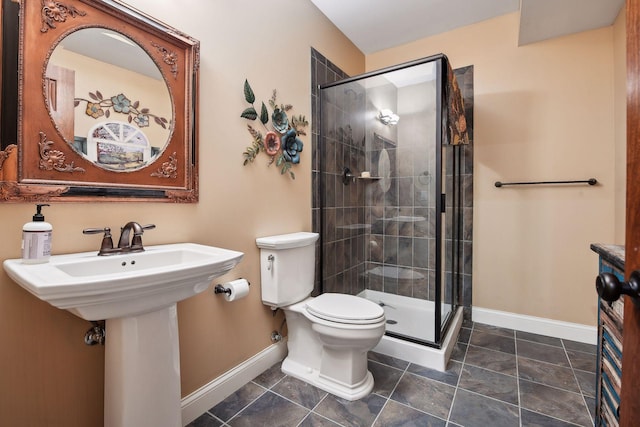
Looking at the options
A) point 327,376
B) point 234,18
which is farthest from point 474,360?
point 234,18

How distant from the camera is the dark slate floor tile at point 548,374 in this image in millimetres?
1734

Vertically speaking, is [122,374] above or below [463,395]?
above

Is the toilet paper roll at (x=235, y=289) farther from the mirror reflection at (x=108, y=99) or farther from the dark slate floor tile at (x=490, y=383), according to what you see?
the dark slate floor tile at (x=490, y=383)

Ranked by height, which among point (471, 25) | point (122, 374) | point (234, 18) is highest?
point (471, 25)

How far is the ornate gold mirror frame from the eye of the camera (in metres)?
0.97

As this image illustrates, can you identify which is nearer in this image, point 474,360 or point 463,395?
point 463,395

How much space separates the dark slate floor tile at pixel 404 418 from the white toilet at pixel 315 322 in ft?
0.56

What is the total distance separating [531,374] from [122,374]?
2.18 meters

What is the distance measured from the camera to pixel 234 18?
167cm

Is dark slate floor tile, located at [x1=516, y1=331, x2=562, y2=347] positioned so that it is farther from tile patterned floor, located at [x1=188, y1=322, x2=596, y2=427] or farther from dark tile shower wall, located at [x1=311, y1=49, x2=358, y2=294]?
dark tile shower wall, located at [x1=311, y1=49, x2=358, y2=294]

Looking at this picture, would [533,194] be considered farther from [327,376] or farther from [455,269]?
[327,376]

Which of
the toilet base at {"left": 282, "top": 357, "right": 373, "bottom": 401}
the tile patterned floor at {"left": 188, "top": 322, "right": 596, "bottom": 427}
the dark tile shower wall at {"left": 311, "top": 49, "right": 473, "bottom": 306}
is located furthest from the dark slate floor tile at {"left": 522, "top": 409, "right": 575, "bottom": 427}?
the dark tile shower wall at {"left": 311, "top": 49, "right": 473, "bottom": 306}

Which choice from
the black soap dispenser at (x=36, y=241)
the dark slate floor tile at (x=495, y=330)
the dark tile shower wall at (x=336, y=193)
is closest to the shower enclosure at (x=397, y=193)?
the dark tile shower wall at (x=336, y=193)

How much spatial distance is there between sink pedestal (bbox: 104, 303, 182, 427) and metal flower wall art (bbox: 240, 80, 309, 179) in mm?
998
